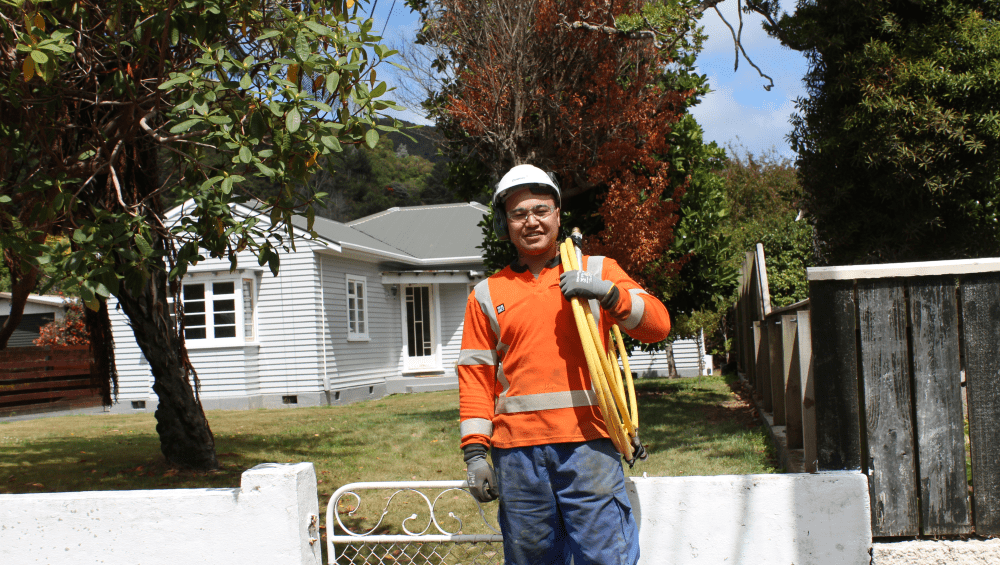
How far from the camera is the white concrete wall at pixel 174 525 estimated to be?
3.22 m

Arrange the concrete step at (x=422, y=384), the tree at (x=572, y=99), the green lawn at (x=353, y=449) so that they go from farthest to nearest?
the concrete step at (x=422, y=384)
the tree at (x=572, y=99)
the green lawn at (x=353, y=449)

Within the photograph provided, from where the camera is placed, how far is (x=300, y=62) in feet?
12.4

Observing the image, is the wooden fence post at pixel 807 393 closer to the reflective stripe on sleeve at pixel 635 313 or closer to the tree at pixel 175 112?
the reflective stripe on sleeve at pixel 635 313

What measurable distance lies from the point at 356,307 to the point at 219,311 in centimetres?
316

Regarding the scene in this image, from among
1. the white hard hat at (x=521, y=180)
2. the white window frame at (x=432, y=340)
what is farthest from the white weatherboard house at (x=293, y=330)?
the white hard hat at (x=521, y=180)

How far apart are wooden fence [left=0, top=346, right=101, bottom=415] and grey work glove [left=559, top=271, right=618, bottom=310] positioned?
59.0ft

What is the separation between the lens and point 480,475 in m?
2.81

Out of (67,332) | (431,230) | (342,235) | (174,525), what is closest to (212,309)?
(342,235)

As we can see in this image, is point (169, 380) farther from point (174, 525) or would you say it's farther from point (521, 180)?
point (521, 180)

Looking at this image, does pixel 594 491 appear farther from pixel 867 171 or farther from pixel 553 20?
pixel 553 20

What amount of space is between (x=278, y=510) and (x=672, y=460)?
177 inches

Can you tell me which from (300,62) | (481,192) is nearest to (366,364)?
(481,192)

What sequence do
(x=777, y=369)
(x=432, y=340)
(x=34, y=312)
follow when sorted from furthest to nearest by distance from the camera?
(x=34, y=312) < (x=432, y=340) < (x=777, y=369)

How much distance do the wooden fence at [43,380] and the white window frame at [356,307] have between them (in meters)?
6.37
